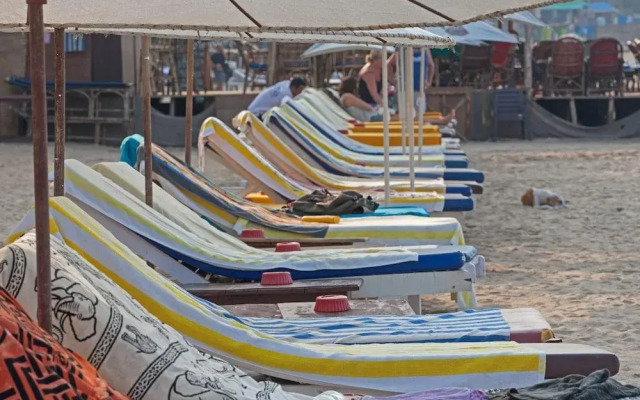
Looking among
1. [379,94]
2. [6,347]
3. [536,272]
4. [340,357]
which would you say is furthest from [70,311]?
[379,94]

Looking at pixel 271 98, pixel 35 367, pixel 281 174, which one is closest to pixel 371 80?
pixel 271 98

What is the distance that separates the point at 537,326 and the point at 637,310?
8.43ft

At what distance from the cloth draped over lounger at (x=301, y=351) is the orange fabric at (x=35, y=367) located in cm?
72

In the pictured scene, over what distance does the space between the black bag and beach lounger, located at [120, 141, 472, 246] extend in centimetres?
50

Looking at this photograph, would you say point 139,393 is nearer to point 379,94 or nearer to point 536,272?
point 536,272

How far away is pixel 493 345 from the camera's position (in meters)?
4.04

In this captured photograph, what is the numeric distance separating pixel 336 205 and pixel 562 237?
281cm

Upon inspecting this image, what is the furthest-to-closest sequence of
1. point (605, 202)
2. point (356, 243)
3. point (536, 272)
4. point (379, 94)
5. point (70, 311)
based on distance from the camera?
point (379, 94)
point (605, 202)
point (536, 272)
point (356, 243)
point (70, 311)

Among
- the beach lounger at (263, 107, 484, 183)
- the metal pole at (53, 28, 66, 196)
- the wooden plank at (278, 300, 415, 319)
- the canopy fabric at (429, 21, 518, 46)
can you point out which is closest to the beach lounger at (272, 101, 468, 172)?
the beach lounger at (263, 107, 484, 183)

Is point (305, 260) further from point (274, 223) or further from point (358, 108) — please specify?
point (358, 108)

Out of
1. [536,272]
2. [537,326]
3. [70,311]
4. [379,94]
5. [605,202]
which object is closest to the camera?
[70,311]

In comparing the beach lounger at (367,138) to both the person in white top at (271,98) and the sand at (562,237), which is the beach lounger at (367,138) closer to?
the person in white top at (271,98)

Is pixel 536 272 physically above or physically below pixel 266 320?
below

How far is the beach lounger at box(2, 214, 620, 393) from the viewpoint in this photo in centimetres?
384
